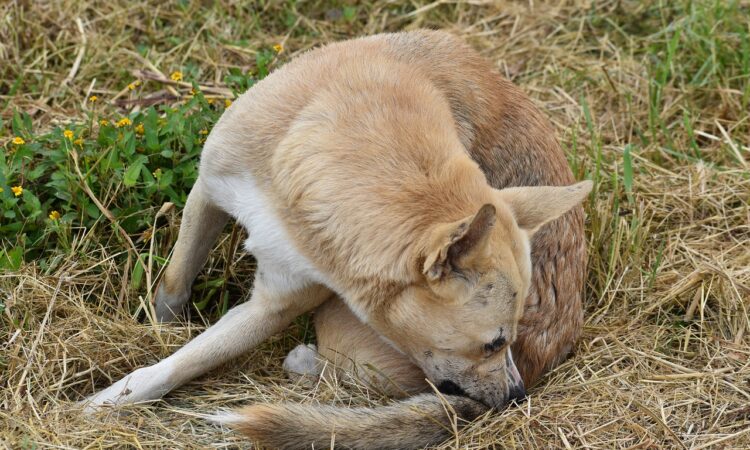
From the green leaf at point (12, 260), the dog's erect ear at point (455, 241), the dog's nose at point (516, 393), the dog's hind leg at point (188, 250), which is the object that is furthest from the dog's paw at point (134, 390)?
the dog's nose at point (516, 393)

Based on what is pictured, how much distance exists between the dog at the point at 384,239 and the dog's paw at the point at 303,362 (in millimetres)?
91

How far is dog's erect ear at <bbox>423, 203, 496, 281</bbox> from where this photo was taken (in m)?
3.50

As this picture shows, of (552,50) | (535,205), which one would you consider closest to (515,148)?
(535,205)

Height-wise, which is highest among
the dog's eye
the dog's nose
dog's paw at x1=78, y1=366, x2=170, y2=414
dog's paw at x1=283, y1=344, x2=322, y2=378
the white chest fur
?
the white chest fur

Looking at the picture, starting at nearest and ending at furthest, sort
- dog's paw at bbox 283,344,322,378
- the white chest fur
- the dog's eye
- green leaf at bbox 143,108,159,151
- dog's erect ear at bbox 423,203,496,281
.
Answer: dog's erect ear at bbox 423,203,496,281 → the dog's eye → the white chest fur → dog's paw at bbox 283,344,322,378 → green leaf at bbox 143,108,159,151

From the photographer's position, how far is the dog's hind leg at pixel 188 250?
15.5ft

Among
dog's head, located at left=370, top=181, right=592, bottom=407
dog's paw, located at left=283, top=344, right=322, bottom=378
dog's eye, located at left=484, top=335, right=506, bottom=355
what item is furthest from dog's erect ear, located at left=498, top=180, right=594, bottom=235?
dog's paw, located at left=283, top=344, right=322, bottom=378

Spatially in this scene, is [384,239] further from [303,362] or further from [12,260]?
[12,260]

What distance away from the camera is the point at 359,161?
408 centimetres

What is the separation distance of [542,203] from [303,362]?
1.39 metres

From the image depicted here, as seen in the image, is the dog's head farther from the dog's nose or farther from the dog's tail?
the dog's tail

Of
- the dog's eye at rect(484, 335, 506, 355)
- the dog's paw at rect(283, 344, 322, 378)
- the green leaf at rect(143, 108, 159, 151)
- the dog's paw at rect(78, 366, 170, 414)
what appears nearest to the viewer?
the dog's eye at rect(484, 335, 506, 355)

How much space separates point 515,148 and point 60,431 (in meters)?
2.47

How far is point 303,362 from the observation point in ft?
15.4
